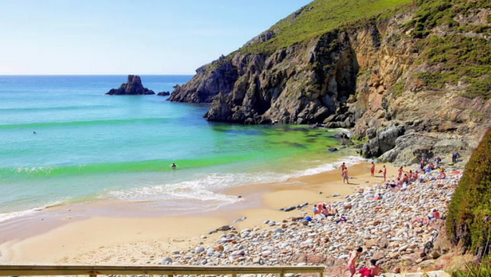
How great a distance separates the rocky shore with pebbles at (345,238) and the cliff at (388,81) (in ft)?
40.3

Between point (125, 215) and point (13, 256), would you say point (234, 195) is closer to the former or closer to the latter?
point (125, 215)

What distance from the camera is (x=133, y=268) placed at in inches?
209

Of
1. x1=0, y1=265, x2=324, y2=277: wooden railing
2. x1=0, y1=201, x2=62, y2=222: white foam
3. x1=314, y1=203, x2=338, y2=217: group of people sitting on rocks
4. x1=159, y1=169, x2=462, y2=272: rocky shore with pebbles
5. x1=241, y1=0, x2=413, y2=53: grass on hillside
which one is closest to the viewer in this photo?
x1=0, y1=265, x2=324, y2=277: wooden railing

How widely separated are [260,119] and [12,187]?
38.5 metres

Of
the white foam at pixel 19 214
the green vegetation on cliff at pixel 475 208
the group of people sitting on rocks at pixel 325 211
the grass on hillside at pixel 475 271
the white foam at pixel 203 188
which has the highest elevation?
the green vegetation on cliff at pixel 475 208

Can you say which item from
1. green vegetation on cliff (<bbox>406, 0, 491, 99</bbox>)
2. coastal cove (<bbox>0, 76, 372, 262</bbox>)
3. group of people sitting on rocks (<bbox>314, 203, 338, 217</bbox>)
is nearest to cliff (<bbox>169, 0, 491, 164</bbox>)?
green vegetation on cliff (<bbox>406, 0, 491, 99</bbox>)

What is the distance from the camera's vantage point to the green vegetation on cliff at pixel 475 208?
8.44m

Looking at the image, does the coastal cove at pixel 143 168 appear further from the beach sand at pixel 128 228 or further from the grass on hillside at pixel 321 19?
the grass on hillside at pixel 321 19

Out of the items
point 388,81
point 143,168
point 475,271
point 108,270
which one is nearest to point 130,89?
point 388,81

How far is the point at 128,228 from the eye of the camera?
1806cm

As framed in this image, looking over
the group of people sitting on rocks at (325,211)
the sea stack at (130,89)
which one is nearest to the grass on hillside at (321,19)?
the group of people sitting on rocks at (325,211)

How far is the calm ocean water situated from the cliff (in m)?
5.29

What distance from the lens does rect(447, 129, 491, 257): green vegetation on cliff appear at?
8.44 m

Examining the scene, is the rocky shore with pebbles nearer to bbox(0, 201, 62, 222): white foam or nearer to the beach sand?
the beach sand
